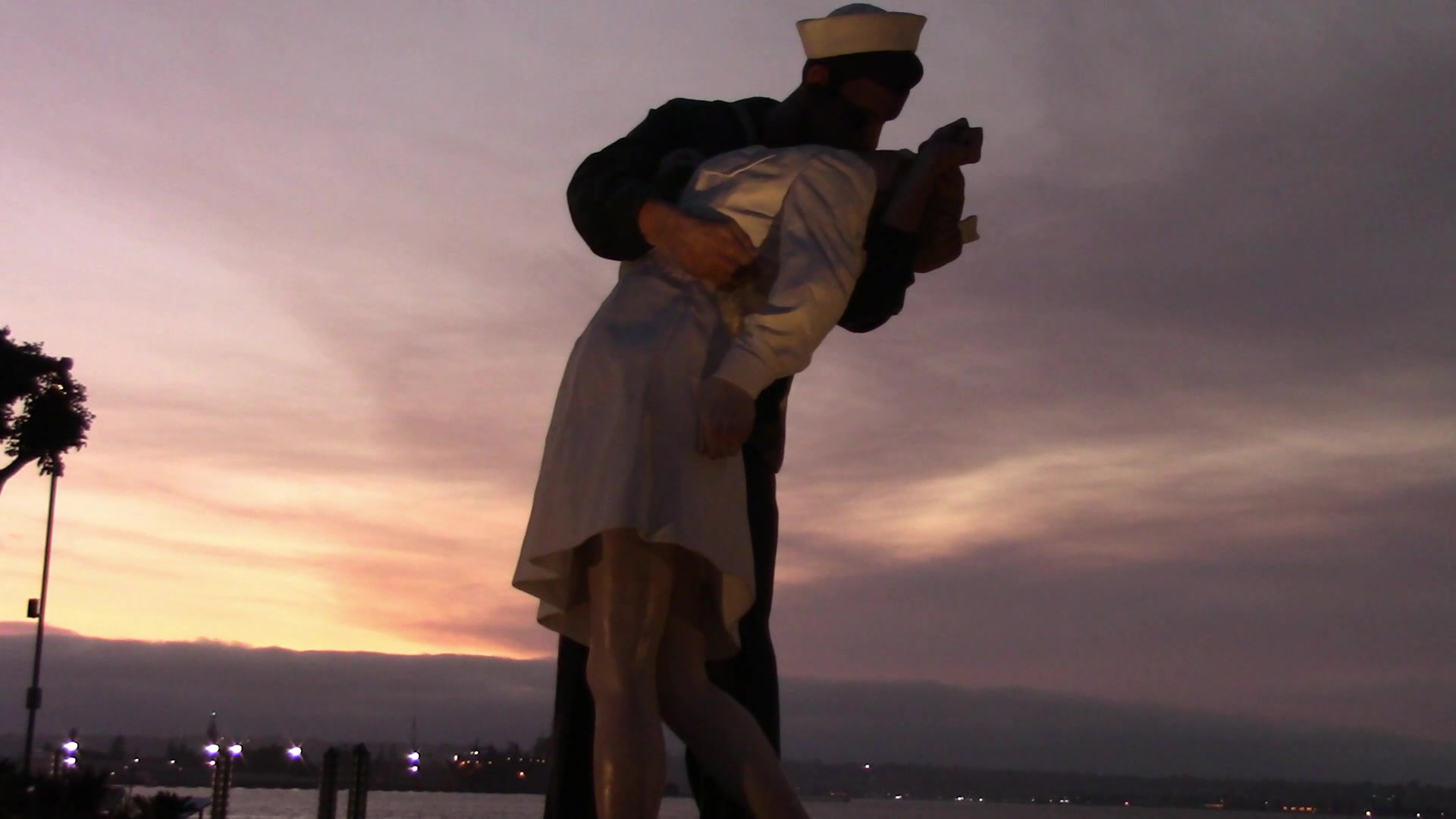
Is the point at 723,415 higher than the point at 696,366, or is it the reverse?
the point at 696,366

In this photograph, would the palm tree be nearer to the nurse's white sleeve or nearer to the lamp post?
the lamp post

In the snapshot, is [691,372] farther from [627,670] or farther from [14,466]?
[14,466]

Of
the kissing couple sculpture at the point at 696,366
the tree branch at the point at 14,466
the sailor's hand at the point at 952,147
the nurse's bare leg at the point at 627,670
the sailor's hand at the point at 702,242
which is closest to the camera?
the nurse's bare leg at the point at 627,670

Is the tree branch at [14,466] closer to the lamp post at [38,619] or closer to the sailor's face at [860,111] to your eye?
the lamp post at [38,619]

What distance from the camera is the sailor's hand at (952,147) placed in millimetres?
4777

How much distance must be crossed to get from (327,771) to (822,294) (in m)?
15.8

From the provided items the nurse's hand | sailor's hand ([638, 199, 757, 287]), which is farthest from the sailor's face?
the nurse's hand

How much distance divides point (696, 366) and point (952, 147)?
112cm

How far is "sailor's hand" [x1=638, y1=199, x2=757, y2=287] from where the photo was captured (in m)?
4.35

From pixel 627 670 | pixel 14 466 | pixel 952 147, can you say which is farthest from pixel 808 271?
pixel 14 466

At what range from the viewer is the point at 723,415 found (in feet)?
13.4

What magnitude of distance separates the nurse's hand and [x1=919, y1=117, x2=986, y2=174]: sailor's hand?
1.14 m

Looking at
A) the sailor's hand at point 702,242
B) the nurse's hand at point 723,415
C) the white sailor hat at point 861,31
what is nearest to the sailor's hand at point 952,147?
the white sailor hat at point 861,31

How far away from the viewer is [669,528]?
4.04 metres
